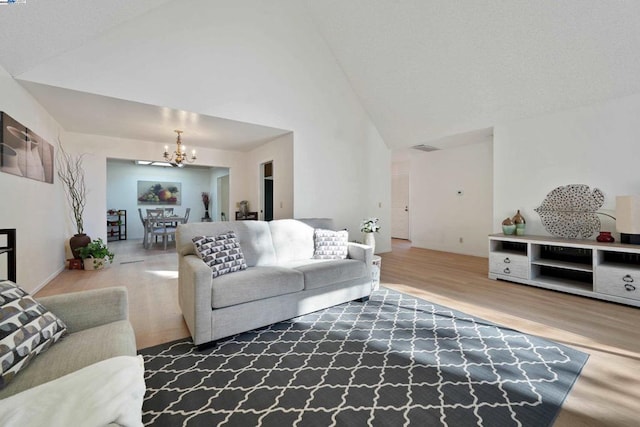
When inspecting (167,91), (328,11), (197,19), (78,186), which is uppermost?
(328,11)

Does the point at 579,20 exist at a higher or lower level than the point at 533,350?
higher

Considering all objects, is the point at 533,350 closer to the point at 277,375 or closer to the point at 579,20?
the point at 277,375

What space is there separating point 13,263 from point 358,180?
16.7 feet

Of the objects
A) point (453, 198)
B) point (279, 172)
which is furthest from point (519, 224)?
point (279, 172)

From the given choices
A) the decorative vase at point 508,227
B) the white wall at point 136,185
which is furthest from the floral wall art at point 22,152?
the decorative vase at point 508,227

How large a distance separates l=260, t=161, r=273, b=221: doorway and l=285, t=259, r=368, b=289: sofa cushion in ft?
11.5

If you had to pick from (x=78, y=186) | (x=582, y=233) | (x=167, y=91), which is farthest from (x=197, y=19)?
(x=582, y=233)

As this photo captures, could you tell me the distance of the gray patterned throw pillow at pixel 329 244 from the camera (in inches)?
128

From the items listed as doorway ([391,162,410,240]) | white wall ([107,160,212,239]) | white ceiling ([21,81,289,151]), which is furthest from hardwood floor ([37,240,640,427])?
white wall ([107,160,212,239])

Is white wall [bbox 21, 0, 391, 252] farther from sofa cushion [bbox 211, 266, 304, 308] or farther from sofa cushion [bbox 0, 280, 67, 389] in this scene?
sofa cushion [bbox 0, 280, 67, 389]

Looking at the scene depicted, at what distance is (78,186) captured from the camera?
4.86 m

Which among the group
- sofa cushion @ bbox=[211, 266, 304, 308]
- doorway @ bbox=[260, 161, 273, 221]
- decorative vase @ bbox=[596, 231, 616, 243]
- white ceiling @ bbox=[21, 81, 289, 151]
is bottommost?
sofa cushion @ bbox=[211, 266, 304, 308]

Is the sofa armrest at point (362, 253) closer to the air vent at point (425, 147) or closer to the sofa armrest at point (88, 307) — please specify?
the sofa armrest at point (88, 307)

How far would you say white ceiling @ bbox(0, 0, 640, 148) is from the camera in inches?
105
